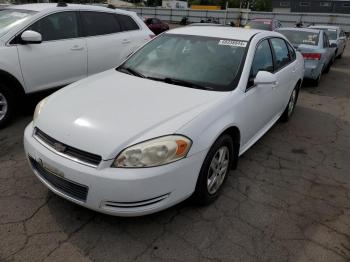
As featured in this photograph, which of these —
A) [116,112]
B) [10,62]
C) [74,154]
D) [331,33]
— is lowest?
[74,154]

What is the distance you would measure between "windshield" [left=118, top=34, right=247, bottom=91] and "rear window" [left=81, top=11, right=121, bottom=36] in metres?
1.83

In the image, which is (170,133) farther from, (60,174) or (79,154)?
(60,174)

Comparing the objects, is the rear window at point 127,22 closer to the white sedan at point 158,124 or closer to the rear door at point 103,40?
the rear door at point 103,40

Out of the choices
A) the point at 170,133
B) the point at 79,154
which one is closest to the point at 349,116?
the point at 170,133

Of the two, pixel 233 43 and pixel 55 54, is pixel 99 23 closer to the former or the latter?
pixel 55 54

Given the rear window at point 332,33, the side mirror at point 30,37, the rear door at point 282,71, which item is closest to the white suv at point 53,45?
the side mirror at point 30,37

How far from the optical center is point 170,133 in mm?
2561

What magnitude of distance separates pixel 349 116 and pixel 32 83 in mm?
5678

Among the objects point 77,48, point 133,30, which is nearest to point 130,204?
point 77,48

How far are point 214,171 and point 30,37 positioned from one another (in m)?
3.16

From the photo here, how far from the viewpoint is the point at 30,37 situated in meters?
4.48

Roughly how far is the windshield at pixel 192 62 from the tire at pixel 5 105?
175cm

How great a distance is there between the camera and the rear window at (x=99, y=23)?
553cm

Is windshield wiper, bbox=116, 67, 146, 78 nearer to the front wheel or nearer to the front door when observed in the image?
the front door
